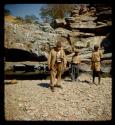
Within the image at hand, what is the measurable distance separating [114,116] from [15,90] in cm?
512

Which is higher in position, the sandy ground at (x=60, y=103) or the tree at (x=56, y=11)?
the tree at (x=56, y=11)

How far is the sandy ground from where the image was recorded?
29.1ft

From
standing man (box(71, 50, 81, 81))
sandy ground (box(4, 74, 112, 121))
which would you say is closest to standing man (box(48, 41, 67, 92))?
sandy ground (box(4, 74, 112, 121))

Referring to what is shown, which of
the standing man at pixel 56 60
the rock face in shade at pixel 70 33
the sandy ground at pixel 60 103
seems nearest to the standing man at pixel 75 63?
the sandy ground at pixel 60 103

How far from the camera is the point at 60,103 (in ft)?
32.4

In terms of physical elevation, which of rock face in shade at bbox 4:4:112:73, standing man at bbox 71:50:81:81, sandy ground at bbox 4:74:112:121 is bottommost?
sandy ground at bbox 4:74:112:121

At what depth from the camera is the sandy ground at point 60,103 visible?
888 cm

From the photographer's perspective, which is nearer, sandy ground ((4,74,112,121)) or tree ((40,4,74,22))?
sandy ground ((4,74,112,121))

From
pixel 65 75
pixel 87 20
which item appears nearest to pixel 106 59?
pixel 65 75

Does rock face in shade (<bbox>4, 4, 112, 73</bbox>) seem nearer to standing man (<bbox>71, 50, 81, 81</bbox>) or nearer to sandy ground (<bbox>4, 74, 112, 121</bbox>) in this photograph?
standing man (<bbox>71, 50, 81, 81</bbox>)

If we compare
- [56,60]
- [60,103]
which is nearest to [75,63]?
[56,60]

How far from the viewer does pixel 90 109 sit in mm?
9453

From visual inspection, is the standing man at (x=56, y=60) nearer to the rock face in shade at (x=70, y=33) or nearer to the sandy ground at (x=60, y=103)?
the sandy ground at (x=60, y=103)

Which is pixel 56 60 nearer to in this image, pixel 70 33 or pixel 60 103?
pixel 60 103
